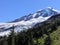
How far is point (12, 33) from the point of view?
2842 inches

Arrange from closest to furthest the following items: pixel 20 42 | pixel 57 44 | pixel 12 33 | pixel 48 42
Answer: pixel 12 33 < pixel 48 42 < pixel 20 42 < pixel 57 44

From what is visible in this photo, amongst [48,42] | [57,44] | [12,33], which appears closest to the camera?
[12,33]

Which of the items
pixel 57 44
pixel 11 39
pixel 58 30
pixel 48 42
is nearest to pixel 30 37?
pixel 48 42

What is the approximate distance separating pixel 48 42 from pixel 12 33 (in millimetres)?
34941

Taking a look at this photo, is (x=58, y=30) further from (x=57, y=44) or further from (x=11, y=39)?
(x=11, y=39)

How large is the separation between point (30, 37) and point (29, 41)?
76.1 inches

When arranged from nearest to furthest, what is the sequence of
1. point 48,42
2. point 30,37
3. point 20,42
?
point 30,37 → point 48,42 → point 20,42

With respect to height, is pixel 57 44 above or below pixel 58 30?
below

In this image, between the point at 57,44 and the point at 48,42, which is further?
the point at 57,44

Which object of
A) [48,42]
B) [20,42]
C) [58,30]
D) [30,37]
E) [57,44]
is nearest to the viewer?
Answer: [30,37]

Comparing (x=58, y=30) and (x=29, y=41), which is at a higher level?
(x=58, y=30)

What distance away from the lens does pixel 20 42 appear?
120438 millimetres

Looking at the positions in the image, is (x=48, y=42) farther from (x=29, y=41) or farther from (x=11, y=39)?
(x=11, y=39)

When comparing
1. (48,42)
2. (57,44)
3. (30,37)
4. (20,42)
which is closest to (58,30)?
(57,44)
